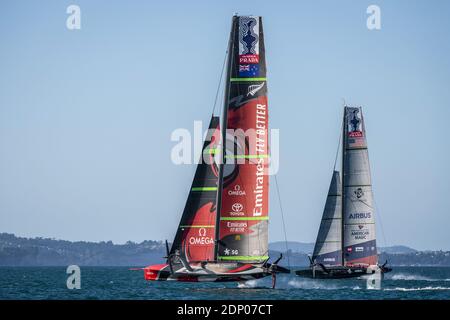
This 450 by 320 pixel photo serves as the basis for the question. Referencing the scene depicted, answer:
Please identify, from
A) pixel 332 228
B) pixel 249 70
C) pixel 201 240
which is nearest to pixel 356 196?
pixel 332 228

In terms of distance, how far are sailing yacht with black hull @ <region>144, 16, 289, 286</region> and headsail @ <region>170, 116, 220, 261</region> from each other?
1294mm

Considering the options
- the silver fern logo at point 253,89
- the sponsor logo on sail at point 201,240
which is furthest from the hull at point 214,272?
the silver fern logo at point 253,89

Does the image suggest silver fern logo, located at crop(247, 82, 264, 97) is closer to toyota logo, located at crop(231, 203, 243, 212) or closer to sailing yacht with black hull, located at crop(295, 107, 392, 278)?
toyota logo, located at crop(231, 203, 243, 212)

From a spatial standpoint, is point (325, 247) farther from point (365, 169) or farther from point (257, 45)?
point (257, 45)

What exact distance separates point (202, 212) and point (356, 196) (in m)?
21.6

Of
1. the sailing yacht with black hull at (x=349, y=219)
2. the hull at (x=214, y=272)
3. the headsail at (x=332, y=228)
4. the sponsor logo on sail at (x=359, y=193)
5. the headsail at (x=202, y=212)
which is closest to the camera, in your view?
the hull at (x=214, y=272)

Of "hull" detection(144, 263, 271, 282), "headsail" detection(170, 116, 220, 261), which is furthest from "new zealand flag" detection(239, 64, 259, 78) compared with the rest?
"hull" detection(144, 263, 271, 282)

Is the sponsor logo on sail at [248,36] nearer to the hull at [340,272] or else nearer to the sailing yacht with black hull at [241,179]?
the sailing yacht with black hull at [241,179]

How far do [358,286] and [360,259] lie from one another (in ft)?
20.6

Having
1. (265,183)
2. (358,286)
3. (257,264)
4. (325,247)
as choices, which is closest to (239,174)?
(265,183)

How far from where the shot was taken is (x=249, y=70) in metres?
45.1

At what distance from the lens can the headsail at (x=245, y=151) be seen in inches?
1762

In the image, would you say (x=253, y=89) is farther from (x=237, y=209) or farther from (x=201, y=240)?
(x=201, y=240)
